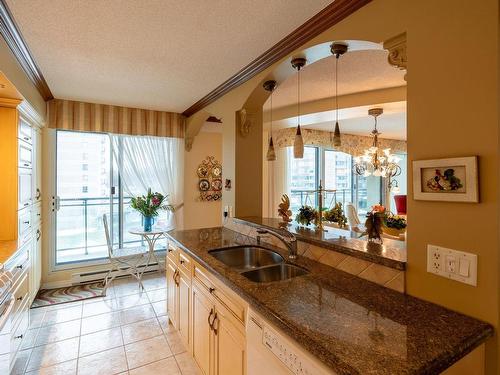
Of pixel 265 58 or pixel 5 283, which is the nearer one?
pixel 5 283

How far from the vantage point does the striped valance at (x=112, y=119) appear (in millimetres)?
3423

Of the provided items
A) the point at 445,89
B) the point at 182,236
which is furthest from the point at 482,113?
the point at 182,236

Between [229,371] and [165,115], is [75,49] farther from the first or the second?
[229,371]

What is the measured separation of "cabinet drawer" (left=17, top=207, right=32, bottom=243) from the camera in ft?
7.42

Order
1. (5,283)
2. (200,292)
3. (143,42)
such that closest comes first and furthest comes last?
1. (5,283)
2. (200,292)
3. (143,42)

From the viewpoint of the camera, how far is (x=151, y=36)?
187cm

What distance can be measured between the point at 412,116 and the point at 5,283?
2.48m

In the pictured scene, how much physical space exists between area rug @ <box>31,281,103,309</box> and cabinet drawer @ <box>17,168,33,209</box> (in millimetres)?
1238

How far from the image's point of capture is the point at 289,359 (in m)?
0.97

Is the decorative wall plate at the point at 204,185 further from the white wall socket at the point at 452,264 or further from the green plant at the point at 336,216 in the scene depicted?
the white wall socket at the point at 452,264

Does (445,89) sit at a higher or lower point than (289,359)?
higher

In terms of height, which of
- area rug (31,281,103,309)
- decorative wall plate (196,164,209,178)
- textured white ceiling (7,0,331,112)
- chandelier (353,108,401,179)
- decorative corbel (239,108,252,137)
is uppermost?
textured white ceiling (7,0,331,112)

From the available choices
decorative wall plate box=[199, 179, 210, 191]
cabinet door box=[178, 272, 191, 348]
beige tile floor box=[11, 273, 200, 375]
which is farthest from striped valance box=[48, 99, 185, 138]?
cabinet door box=[178, 272, 191, 348]

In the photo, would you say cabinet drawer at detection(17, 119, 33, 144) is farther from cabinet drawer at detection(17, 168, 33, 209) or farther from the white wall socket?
the white wall socket
